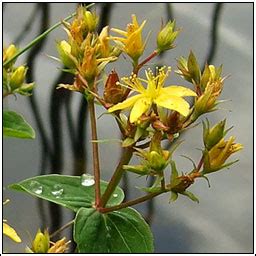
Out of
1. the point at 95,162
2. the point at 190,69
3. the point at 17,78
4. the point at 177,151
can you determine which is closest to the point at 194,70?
the point at 190,69

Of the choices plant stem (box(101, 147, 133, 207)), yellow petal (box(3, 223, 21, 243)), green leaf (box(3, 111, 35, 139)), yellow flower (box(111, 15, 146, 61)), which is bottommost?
yellow petal (box(3, 223, 21, 243))

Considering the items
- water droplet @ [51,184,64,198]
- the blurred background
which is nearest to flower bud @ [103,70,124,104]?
water droplet @ [51,184,64,198]

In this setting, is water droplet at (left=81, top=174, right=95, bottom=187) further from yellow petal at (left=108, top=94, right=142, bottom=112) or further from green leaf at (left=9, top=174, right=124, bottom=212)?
yellow petal at (left=108, top=94, right=142, bottom=112)

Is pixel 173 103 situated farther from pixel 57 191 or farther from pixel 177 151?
pixel 177 151

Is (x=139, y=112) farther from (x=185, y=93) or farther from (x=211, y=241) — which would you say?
(x=211, y=241)

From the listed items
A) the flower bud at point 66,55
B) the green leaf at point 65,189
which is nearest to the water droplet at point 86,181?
the green leaf at point 65,189

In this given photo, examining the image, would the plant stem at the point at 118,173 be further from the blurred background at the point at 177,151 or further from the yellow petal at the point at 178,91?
the blurred background at the point at 177,151
